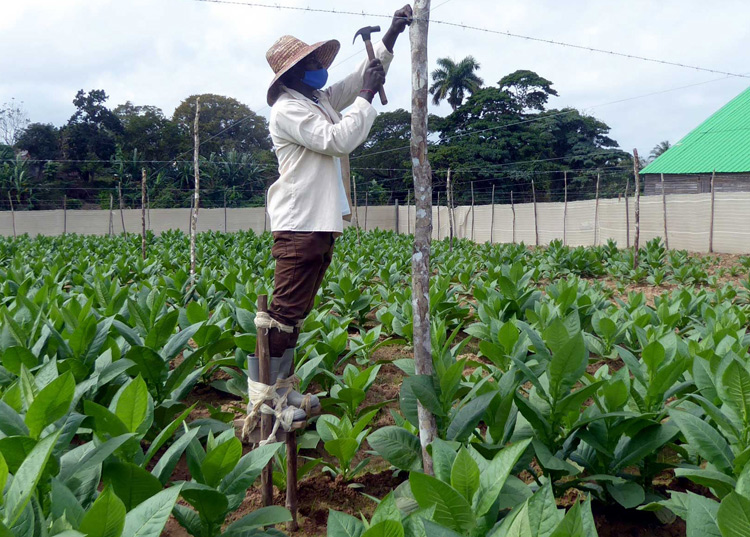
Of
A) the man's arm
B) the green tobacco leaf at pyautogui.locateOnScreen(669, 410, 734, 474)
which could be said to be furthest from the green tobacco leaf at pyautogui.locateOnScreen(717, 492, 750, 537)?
the man's arm

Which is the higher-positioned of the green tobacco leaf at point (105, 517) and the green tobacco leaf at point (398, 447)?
the green tobacco leaf at point (105, 517)

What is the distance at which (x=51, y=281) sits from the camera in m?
6.44

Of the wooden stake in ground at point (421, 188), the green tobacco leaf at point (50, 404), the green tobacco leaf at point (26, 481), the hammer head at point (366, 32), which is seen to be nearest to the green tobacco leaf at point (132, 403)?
the green tobacco leaf at point (50, 404)

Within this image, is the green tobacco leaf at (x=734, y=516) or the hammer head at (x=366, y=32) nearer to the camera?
the green tobacco leaf at (x=734, y=516)

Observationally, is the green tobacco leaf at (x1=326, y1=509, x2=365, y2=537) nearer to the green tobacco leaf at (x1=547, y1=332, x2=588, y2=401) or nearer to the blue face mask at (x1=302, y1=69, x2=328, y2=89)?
the green tobacco leaf at (x1=547, y1=332, x2=588, y2=401)

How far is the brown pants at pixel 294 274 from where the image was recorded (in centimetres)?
281

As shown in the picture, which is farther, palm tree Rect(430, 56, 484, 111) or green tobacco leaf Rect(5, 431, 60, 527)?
palm tree Rect(430, 56, 484, 111)

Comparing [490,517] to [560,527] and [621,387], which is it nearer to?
[560,527]

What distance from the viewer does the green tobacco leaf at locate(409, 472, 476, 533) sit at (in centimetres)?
171

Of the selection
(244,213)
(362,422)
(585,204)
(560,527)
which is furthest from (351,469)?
(244,213)

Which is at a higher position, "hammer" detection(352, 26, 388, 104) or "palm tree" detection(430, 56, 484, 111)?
"palm tree" detection(430, 56, 484, 111)

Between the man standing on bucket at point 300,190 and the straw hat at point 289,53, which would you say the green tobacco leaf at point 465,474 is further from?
the straw hat at point 289,53

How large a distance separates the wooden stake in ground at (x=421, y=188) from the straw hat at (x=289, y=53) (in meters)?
0.67

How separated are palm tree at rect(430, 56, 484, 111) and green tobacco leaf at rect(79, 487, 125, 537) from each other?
50924 mm
